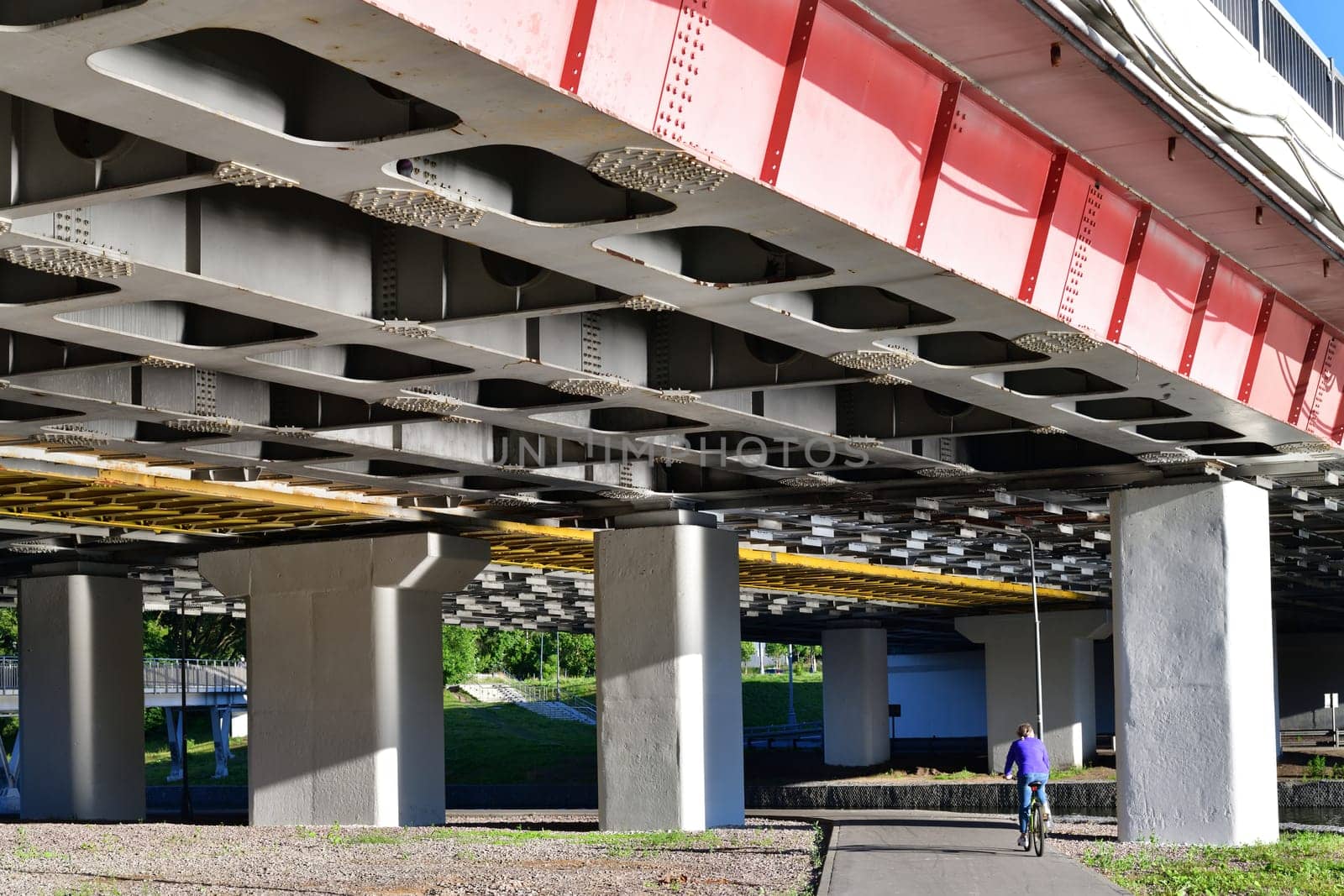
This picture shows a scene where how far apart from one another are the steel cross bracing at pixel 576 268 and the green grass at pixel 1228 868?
539 centimetres

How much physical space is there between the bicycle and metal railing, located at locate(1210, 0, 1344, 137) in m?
9.21

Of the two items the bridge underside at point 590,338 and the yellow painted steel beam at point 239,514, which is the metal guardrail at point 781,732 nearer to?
the yellow painted steel beam at point 239,514

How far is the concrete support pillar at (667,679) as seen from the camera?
26.5 metres

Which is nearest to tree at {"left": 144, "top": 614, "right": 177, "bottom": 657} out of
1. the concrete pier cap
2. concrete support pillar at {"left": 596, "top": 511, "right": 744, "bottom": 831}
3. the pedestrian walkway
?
the concrete pier cap

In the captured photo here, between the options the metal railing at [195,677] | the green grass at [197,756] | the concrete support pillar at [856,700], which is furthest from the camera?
the green grass at [197,756]

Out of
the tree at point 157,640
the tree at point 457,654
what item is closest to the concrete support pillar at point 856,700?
the tree at point 457,654

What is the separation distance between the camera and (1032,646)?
64.9 meters

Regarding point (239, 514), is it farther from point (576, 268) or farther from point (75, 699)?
point (576, 268)

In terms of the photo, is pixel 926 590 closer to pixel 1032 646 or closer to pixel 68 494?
pixel 1032 646

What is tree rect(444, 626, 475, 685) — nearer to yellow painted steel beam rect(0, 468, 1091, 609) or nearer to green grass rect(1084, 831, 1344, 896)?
yellow painted steel beam rect(0, 468, 1091, 609)

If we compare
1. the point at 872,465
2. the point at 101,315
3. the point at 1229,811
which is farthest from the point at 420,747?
the point at 101,315

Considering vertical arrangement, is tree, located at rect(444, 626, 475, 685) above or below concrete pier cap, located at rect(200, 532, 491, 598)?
below

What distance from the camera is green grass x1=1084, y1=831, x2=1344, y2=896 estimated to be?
17.6 m

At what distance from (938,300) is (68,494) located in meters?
15.8
